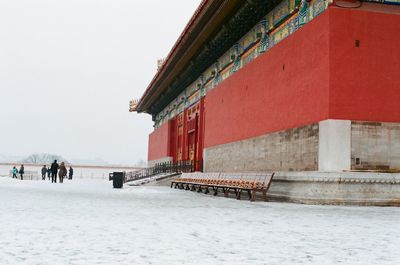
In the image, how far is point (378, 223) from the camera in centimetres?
757

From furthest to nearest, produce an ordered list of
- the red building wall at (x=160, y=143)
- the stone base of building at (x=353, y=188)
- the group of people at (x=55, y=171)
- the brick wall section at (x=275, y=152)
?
the red building wall at (x=160, y=143)
the group of people at (x=55, y=171)
the brick wall section at (x=275, y=152)
the stone base of building at (x=353, y=188)

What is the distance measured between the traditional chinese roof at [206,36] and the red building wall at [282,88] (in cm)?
160

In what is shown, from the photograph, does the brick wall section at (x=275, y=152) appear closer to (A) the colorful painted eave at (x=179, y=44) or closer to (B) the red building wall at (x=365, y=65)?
(B) the red building wall at (x=365, y=65)

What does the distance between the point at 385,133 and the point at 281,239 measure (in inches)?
282

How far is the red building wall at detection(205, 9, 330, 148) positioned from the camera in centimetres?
1203

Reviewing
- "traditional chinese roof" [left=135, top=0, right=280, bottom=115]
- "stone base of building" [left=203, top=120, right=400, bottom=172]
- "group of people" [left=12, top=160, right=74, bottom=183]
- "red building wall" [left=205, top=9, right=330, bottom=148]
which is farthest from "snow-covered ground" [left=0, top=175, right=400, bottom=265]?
"group of people" [left=12, top=160, right=74, bottom=183]

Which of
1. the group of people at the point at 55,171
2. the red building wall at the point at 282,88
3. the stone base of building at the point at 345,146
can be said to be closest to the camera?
the stone base of building at the point at 345,146

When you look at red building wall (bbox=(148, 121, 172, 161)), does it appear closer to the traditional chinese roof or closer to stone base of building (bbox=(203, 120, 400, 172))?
the traditional chinese roof

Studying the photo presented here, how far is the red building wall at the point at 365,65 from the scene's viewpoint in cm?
1158

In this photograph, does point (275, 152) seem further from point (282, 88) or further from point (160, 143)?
point (160, 143)

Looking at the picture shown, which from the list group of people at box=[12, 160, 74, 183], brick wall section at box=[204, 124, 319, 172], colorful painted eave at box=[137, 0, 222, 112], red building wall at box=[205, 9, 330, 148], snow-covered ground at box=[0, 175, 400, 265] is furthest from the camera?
group of people at box=[12, 160, 74, 183]

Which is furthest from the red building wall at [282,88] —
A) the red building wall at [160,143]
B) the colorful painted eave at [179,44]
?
the red building wall at [160,143]

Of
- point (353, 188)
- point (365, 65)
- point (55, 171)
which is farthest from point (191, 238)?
point (55, 171)

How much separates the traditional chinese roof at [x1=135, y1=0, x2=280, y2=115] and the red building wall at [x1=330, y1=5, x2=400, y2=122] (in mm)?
3636
